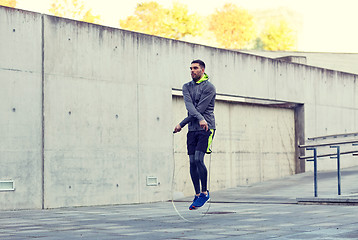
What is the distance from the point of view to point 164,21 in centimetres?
6278

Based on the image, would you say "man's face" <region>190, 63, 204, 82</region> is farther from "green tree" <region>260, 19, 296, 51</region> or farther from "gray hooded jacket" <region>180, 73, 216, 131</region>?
"green tree" <region>260, 19, 296, 51</region>

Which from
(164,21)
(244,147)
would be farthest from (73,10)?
(244,147)

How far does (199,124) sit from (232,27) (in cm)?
6004

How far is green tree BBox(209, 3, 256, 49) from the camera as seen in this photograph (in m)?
66.2

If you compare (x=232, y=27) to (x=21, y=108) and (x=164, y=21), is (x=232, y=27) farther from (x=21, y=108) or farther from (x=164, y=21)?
(x=21, y=108)

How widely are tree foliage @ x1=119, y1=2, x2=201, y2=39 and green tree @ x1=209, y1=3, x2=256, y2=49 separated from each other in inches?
181

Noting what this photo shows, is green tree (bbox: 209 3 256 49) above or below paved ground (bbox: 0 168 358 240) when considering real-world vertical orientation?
above

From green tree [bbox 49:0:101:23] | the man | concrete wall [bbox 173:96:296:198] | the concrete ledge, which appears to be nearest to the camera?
the man

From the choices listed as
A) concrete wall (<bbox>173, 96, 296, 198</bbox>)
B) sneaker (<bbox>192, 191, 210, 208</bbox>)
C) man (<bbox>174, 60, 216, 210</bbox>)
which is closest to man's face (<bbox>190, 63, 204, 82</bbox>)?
man (<bbox>174, 60, 216, 210</bbox>)

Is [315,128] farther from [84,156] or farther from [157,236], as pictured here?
[157,236]

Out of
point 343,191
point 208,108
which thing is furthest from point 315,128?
point 208,108

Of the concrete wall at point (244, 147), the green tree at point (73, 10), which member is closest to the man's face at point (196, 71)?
the concrete wall at point (244, 147)

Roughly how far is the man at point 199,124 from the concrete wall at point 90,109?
421 centimetres

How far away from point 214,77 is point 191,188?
290 cm
